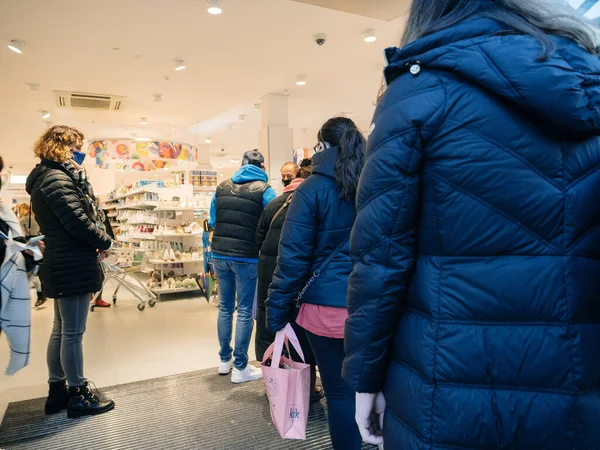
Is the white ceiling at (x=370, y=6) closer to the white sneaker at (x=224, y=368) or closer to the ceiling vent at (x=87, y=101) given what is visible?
the white sneaker at (x=224, y=368)

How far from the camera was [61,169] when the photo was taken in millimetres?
2570

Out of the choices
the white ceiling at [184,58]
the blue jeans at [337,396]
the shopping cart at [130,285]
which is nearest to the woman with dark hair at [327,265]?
the blue jeans at [337,396]

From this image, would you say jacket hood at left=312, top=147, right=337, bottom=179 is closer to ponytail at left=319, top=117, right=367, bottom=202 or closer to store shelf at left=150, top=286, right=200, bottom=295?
ponytail at left=319, top=117, right=367, bottom=202

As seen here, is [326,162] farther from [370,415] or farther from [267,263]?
[370,415]

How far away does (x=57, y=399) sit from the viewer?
273cm

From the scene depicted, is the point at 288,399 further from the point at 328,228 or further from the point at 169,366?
the point at 169,366

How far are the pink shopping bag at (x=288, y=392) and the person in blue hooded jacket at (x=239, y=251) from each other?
56.7 inches

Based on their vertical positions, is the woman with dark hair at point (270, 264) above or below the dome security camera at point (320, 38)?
below

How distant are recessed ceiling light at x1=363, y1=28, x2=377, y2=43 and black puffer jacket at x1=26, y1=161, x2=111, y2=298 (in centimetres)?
405

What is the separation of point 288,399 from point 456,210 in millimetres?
1254

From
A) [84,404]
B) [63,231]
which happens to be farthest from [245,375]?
[63,231]

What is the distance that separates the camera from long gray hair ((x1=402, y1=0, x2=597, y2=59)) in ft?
2.50

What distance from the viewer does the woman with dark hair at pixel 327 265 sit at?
167 cm

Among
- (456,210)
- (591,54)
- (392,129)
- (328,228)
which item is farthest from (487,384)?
(328,228)
